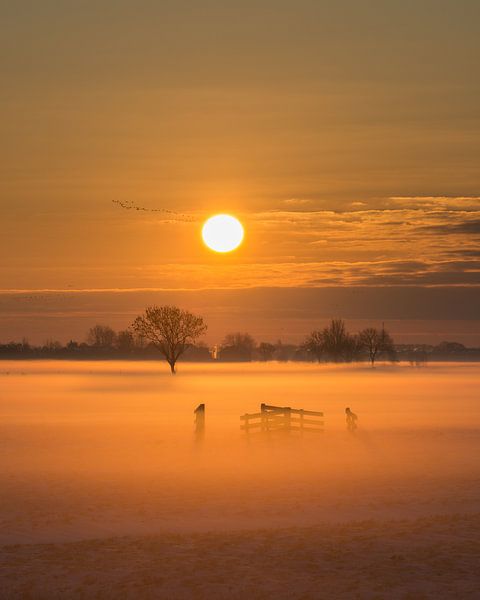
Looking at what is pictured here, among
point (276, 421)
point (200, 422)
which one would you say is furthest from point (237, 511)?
point (276, 421)

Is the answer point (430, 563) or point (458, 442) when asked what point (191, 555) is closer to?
point (430, 563)

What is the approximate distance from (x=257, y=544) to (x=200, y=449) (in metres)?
15.4

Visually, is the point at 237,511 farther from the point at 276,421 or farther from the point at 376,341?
the point at 376,341

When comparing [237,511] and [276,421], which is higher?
[276,421]

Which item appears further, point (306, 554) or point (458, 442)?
point (458, 442)

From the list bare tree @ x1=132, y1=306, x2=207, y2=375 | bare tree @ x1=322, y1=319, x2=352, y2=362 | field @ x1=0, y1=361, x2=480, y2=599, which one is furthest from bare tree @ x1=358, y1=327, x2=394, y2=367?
field @ x1=0, y1=361, x2=480, y2=599

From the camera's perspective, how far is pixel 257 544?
1709 cm

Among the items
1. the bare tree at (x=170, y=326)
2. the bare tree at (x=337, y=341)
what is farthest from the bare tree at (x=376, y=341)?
the bare tree at (x=170, y=326)

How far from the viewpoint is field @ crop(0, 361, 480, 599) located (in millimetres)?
14578

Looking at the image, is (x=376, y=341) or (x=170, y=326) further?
(x=376, y=341)

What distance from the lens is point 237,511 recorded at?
2064 centimetres

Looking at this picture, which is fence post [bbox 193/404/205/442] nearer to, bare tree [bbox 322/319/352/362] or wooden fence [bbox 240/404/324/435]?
wooden fence [bbox 240/404/324/435]

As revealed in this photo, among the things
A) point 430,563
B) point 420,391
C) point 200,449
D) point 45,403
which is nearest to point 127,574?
point 430,563

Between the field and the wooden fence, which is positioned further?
the wooden fence
